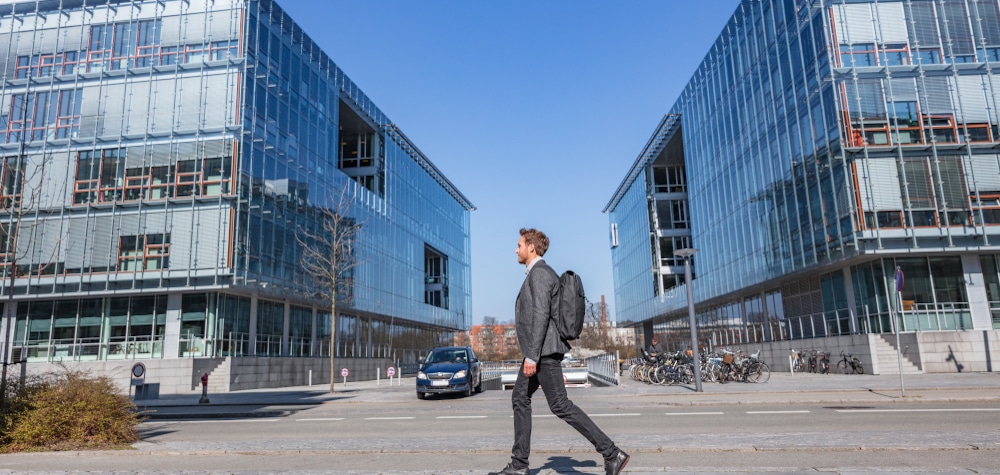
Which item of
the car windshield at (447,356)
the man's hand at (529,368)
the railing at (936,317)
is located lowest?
the man's hand at (529,368)

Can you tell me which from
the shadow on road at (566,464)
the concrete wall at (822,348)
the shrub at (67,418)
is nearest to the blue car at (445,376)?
the shrub at (67,418)

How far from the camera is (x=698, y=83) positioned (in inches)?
1727

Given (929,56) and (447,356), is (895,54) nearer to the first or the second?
(929,56)

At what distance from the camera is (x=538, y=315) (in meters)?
5.08

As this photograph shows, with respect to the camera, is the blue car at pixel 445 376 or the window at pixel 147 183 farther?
the window at pixel 147 183

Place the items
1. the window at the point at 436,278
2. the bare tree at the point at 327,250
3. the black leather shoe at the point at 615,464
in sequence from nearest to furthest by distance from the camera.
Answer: the black leather shoe at the point at 615,464 → the bare tree at the point at 327,250 → the window at the point at 436,278

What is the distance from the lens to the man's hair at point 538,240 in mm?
5559

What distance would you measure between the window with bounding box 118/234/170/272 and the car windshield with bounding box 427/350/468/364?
15999 mm

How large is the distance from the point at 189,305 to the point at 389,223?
21262 mm

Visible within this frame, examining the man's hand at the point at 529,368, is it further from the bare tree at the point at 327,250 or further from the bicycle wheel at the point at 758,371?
the bare tree at the point at 327,250

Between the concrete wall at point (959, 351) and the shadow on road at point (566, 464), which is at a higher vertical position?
the concrete wall at point (959, 351)

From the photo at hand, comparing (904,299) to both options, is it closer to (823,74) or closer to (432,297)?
(823,74)

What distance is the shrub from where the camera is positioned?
7883 mm

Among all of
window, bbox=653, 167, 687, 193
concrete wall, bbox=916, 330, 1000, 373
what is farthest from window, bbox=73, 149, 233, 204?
window, bbox=653, 167, 687, 193
